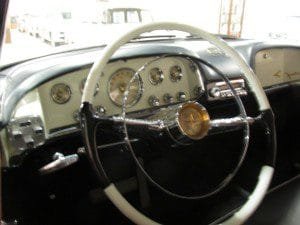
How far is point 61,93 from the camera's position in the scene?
1.49m

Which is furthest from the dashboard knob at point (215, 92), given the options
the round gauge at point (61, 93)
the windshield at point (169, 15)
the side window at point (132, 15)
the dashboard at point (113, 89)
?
the side window at point (132, 15)

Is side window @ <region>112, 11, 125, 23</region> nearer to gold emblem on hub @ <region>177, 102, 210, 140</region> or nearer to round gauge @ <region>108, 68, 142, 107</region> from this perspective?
round gauge @ <region>108, 68, 142, 107</region>

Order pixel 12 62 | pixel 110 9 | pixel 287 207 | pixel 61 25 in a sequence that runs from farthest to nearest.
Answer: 1. pixel 61 25
2. pixel 110 9
3. pixel 287 207
4. pixel 12 62

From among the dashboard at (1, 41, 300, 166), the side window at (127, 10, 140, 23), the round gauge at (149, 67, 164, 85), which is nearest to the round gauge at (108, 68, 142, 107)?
the dashboard at (1, 41, 300, 166)

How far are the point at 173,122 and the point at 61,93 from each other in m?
0.56

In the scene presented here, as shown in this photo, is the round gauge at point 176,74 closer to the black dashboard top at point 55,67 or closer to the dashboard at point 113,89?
the dashboard at point 113,89

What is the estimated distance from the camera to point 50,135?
144cm

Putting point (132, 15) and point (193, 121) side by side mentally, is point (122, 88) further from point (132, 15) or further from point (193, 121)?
point (132, 15)

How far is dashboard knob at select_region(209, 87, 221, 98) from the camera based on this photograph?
1.80 metres

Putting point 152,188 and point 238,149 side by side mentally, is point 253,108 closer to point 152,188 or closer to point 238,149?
point 238,149

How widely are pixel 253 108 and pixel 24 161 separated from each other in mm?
1454

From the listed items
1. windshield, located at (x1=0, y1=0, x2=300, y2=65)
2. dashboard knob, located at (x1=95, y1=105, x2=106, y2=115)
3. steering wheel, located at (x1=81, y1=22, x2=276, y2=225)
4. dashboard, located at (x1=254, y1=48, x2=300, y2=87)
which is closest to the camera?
steering wheel, located at (x1=81, y1=22, x2=276, y2=225)

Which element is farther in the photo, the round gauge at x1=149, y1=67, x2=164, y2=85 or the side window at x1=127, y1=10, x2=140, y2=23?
the side window at x1=127, y1=10, x2=140, y2=23

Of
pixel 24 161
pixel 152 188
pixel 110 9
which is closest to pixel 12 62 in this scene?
pixel 24 161
